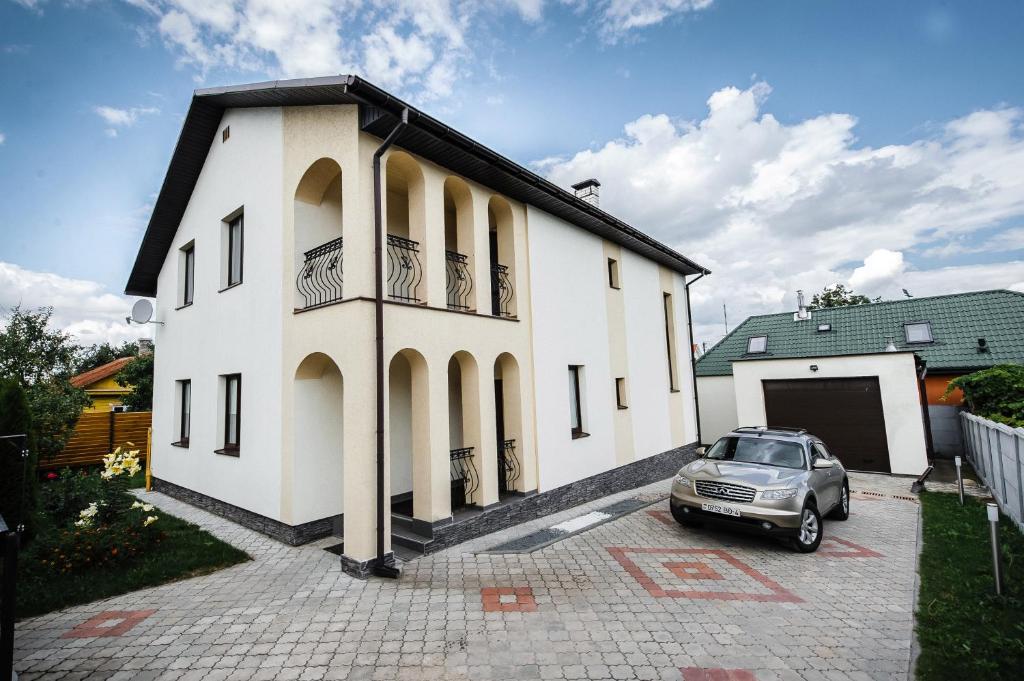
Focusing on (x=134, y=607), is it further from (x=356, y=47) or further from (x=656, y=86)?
(x=656, y=86)

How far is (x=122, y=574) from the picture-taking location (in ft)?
17.9

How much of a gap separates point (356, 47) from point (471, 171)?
3.08 m

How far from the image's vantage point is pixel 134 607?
468 cm

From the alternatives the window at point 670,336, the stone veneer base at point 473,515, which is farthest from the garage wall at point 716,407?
the stone veneer base at point 473,515

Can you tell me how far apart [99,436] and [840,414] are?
22131 mm

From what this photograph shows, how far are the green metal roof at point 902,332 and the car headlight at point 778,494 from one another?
8494 millimetres

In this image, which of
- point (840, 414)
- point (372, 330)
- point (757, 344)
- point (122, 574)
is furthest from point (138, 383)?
point (840, 414)

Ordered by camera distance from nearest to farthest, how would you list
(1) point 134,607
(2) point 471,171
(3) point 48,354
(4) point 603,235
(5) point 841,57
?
(1) point 134,607 → (2) point 471,171 → (5) point 841,57 → (4) point 603,235 → (3) point 48,354

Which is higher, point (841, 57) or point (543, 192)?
point (841, 57)

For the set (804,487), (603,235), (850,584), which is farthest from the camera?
(603,235)

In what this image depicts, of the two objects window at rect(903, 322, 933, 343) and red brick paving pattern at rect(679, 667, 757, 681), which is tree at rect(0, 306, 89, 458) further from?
window at rect(903, 322, 933, 343)

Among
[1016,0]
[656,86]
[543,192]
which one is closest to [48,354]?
[543,192]

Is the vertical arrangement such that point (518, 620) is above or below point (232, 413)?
below

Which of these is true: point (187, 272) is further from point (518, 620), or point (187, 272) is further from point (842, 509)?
point (842, 509)
